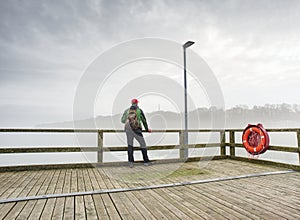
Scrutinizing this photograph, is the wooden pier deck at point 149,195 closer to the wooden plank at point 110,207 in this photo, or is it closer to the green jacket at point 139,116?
the wooden plank at point 110,207

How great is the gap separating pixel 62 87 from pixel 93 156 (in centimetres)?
910

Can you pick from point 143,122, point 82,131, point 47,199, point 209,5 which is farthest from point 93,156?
point 209,5

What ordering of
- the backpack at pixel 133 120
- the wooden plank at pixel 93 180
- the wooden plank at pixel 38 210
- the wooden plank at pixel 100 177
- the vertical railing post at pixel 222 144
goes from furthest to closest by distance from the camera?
the vertical railing post at pixel 222 144, the backpack at pixel 133 120, the wooden plank at pixel 100 177, the wooden plank at pixel 93 180, the wooden plank at pixel 38 210

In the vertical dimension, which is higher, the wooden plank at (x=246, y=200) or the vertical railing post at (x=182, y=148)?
the vertical railing post at (x=182, y=148)

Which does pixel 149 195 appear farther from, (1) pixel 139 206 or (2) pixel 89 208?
(2) pixel 89 208

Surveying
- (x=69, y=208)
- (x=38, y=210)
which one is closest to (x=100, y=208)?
(x=69, y=208)

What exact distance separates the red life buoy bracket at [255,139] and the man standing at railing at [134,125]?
2.80 metres

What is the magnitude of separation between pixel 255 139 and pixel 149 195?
383cm

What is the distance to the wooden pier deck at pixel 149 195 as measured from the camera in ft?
7.25

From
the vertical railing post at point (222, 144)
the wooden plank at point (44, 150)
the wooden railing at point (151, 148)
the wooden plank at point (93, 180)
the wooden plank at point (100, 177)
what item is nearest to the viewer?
the wooden plank at point (93, 180)

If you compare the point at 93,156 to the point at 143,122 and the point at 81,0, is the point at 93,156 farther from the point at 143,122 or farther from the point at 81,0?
the point at 81,0

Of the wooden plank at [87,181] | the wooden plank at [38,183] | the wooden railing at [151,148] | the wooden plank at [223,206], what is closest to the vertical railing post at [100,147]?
the wooden railing at [151,148]

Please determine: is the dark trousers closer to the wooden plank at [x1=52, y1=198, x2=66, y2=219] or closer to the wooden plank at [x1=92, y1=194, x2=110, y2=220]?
the wooden plank at [x1=92, y1=194, x2=110, y2=220]

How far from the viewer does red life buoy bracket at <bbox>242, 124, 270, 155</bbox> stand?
5129 millimetres
